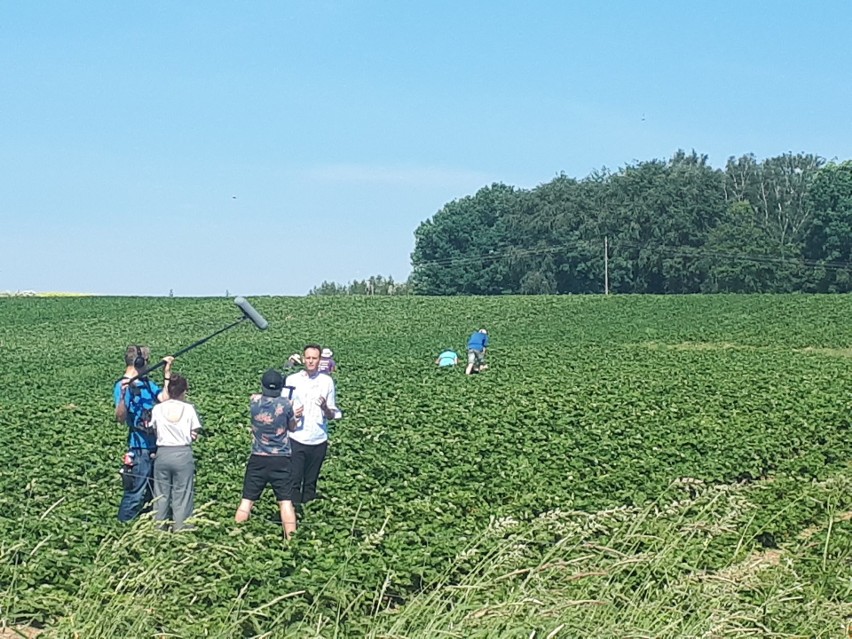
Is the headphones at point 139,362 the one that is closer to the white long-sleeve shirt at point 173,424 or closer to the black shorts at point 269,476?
the white long-sleeve shirt at point 173,424

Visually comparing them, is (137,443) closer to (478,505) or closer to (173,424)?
(173,424)

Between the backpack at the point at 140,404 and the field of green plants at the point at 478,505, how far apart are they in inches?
36.7

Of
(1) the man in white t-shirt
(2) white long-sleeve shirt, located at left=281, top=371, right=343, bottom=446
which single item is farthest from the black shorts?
(2) white long-sleeve shirt, located at left=281, top=371, right=343, bottom=446

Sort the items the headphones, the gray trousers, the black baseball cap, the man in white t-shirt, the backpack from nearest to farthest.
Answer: the gray trousers
the backpack
the black baseball cap
the headphones
the man in white t-shirt

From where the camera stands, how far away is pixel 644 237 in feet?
278

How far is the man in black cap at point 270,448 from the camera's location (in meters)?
9.82

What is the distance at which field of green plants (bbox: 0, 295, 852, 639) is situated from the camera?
547 cm

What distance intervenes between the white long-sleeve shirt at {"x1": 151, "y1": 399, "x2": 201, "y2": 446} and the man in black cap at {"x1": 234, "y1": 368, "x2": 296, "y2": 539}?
59cm

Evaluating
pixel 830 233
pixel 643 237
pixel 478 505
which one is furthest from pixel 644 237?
pixel 478 505

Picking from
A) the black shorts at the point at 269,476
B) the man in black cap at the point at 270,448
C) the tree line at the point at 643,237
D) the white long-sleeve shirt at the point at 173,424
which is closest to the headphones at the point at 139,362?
the white long-sleeve shirt at the point at 173,424

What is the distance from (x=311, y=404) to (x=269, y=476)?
97cm

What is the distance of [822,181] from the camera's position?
82.3 m

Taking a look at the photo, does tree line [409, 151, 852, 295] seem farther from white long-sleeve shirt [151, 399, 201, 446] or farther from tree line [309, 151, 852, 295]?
white long-sleeve shirt [151, 399, 201, 446]

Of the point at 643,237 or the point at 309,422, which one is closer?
the point at 309,422
